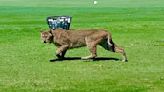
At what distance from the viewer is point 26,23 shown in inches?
1612

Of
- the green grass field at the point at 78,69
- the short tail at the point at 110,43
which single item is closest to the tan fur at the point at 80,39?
the short tail at the point at 110,43

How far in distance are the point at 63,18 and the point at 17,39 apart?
4591 mm

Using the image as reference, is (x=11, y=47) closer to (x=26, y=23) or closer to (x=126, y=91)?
(x=126, y=91)

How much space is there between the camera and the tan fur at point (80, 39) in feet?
60.9

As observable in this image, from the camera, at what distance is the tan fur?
18562mm

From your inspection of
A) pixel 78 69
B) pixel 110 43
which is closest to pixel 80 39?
pixel 110 43

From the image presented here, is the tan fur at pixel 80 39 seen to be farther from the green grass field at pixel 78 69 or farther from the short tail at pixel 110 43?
the green grass field at pixel 78 69

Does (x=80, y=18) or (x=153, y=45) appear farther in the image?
(x=80, y=18)

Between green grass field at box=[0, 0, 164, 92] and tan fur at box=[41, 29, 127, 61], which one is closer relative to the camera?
green grass field at box=[0, 0, 164, 92]

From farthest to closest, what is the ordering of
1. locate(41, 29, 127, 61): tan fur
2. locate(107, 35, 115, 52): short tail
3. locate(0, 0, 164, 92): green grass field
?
locate(107, 35, 115, 52): short tail
locate(41, 29, 127, 61): tan fur
locate(0, 0, 164, 92): green grass field

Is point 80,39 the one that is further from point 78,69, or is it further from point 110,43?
point 78,69

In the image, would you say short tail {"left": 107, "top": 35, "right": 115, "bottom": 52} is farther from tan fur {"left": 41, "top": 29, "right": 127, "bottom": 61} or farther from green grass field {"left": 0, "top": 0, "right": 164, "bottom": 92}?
A: green grass field {"left": 0, "top": 0, "right": 164, "bottom": 92}

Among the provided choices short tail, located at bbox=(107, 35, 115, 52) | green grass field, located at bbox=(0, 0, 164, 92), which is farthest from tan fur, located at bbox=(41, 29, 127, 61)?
green grass field, located at bbox=(0, 0, 164, 92)
